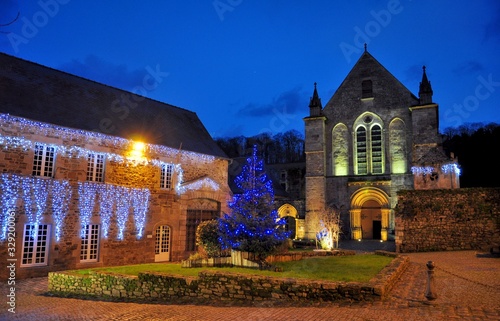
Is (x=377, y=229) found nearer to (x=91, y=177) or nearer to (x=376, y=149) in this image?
(x=376, y=149)

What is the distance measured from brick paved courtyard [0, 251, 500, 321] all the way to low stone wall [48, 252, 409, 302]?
320 millimetres

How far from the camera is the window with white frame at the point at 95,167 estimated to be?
1679cm

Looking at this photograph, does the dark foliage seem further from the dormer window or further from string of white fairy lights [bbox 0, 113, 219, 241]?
string of white fairy lights [bbox 0, 113, 219, 241]

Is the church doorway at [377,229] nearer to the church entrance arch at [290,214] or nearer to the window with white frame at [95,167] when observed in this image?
the church entrance arch at [290,214]

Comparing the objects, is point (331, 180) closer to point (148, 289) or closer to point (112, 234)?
point (112, 234)

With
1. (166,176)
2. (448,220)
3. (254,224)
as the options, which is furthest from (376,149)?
(254,224)

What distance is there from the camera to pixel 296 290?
9.07 m

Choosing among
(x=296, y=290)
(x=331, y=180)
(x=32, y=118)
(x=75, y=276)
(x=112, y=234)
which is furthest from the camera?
(x=331, y=180)

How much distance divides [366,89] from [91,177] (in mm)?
22064

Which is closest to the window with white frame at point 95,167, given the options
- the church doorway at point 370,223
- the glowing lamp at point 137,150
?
the glowing lamp at point 137,150

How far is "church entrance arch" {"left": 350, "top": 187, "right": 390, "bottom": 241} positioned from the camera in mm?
27344

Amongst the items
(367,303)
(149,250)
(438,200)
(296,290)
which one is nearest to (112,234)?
(149,250)

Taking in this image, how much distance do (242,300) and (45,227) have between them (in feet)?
32.5

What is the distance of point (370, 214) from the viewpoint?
29797 mm
